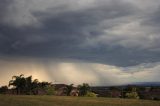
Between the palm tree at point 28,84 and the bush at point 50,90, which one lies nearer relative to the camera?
the bush at point 50,90

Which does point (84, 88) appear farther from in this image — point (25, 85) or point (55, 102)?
point (55, 102)

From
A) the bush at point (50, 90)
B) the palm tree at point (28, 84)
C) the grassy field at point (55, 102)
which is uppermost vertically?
the palm tree at point (28, 84)

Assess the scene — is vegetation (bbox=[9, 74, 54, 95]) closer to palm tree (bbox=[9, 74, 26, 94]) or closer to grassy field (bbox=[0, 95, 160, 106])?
palm tree (bbox=[9, 74, 26, 94])

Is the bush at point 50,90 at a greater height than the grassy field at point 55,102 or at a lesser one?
greater

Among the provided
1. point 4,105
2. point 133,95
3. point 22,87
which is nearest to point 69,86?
point 22,87

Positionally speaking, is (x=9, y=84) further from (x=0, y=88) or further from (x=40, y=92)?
(x=40, y=92)

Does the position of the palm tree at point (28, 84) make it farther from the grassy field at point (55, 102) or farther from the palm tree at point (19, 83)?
the grassy field at point (55, 102)

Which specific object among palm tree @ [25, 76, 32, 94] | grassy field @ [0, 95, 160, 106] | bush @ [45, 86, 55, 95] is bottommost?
grassy field @ [0, 95, 160, 106]

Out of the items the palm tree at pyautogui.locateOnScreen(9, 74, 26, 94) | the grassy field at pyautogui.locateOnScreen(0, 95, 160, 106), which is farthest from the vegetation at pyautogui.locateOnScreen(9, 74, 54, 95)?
the grassy field at pyautogui.locateOnScreen(0, 95, 160, 106)

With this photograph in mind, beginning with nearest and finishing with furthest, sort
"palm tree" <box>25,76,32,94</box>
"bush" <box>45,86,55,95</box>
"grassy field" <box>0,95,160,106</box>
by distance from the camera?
"grassy field" <box>0,95,160,106</box> → "bush" <box>45,86,55,95</box> → "palm tree" <box>25,76,32,94</box>

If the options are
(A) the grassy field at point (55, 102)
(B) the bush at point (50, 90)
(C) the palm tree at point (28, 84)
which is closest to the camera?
(A) the grassy field at point (55, 102)

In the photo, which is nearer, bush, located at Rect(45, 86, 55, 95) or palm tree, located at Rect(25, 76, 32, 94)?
bush, located at Rect(45, 86, 55, 95)

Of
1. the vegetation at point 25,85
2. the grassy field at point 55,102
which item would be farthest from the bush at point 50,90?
the grassy field at point 55,102

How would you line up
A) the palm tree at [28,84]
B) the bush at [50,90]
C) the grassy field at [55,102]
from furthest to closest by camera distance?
the palm tree at [28,84]
the bush at [50,90]
the grassy field at [55,102]
